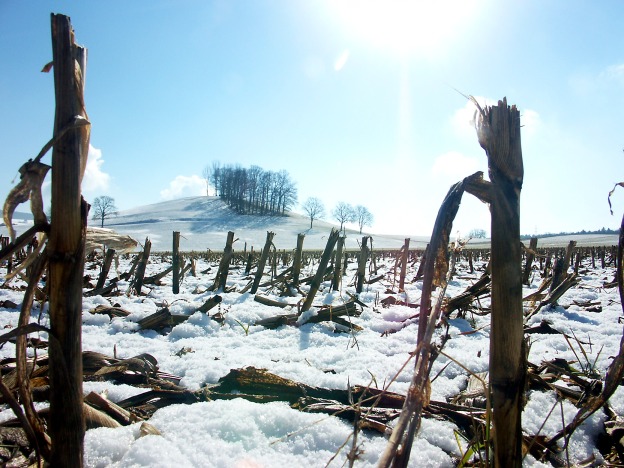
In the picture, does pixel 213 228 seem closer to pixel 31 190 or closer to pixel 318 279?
pixel 318 279

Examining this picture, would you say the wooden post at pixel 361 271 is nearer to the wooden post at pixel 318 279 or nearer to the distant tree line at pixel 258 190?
the wooden post at pixel 318 279

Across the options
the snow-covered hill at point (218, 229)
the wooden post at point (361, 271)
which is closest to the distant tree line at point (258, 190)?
the snow-covered hill at point (218, 229)

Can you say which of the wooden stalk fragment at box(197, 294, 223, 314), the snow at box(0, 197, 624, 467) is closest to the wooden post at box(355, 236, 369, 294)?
the snow at box(0, 197, 624, 467)

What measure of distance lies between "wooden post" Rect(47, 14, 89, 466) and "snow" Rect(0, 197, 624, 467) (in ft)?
2.21

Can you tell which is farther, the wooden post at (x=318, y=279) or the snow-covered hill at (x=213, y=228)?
the snow-covered hill at (x=213, y=228)

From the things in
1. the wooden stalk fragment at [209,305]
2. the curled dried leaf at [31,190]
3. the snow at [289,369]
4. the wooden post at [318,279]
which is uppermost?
the curled dried leaf at [31,190]

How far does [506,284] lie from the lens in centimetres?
92

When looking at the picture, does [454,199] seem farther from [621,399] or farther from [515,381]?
[621,399]

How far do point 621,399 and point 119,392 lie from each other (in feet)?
9.82

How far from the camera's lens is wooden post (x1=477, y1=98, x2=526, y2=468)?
899mm

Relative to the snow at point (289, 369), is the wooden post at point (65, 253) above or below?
above

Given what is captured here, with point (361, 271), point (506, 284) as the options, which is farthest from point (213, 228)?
point (506, 284)

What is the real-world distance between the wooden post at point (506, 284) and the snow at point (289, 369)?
0.15 metres

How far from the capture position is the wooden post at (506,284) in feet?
2.95
